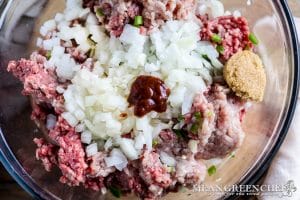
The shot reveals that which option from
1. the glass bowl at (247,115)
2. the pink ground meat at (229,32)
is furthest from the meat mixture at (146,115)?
the glass bowl at (247,115)

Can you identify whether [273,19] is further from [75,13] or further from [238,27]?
[75,13]

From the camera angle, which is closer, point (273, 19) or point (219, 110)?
point (219, 110)

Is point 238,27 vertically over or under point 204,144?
over

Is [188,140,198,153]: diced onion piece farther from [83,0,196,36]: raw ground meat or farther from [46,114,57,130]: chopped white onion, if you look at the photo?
[46,114,57,130]: chopped white onion

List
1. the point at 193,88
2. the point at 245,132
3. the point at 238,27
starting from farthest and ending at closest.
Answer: the point at 245,132 < the point at 238,27 < the point at 193,88

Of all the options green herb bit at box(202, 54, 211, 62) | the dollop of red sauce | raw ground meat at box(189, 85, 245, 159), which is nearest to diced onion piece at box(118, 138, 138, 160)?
the dollop of red sauce

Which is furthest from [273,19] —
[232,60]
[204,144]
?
[204,144]

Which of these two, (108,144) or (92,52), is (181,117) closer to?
(108,144)
